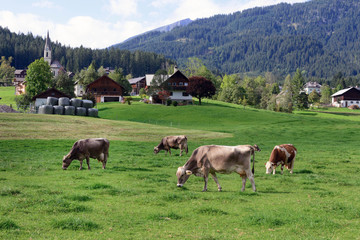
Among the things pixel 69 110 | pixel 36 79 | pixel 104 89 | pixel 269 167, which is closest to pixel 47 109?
pixel 69 110

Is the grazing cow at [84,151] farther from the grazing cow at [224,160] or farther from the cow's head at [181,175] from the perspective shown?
the grazing cow at [224,160]

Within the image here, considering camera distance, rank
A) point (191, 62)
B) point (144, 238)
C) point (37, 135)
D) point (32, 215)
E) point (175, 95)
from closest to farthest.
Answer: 1. point (144, 238)
2. point (32, 215)
3. point (37, 135)
4. point (175, 95)
5. point (191, 62)

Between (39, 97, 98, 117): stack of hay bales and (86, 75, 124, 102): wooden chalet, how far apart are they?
48.2 meters

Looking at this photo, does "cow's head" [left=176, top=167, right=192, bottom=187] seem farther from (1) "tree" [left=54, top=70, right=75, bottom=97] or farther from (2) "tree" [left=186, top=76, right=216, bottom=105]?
(1) "tree" [left=54, top=70, right=75, bottom=97]

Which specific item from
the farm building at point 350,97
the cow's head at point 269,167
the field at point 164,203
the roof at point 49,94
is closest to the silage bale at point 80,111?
the roof at point 49,94

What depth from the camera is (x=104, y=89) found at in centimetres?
12600

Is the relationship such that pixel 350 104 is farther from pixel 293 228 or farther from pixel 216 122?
pixel 293 228

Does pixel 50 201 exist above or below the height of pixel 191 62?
below

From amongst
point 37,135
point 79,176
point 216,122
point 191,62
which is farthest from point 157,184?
point 191,62

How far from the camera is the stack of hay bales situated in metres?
71.8

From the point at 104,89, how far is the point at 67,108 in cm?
5408

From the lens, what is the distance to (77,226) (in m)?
9.79

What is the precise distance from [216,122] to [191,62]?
328 ft

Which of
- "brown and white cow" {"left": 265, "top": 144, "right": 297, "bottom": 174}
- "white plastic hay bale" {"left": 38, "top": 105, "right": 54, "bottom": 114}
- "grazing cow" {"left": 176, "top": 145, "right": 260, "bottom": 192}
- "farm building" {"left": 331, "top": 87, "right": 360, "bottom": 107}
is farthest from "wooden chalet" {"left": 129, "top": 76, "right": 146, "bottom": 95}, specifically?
"grazing cow" {"left": 176, "top": 145, "right": 260, "bottom": 192}
